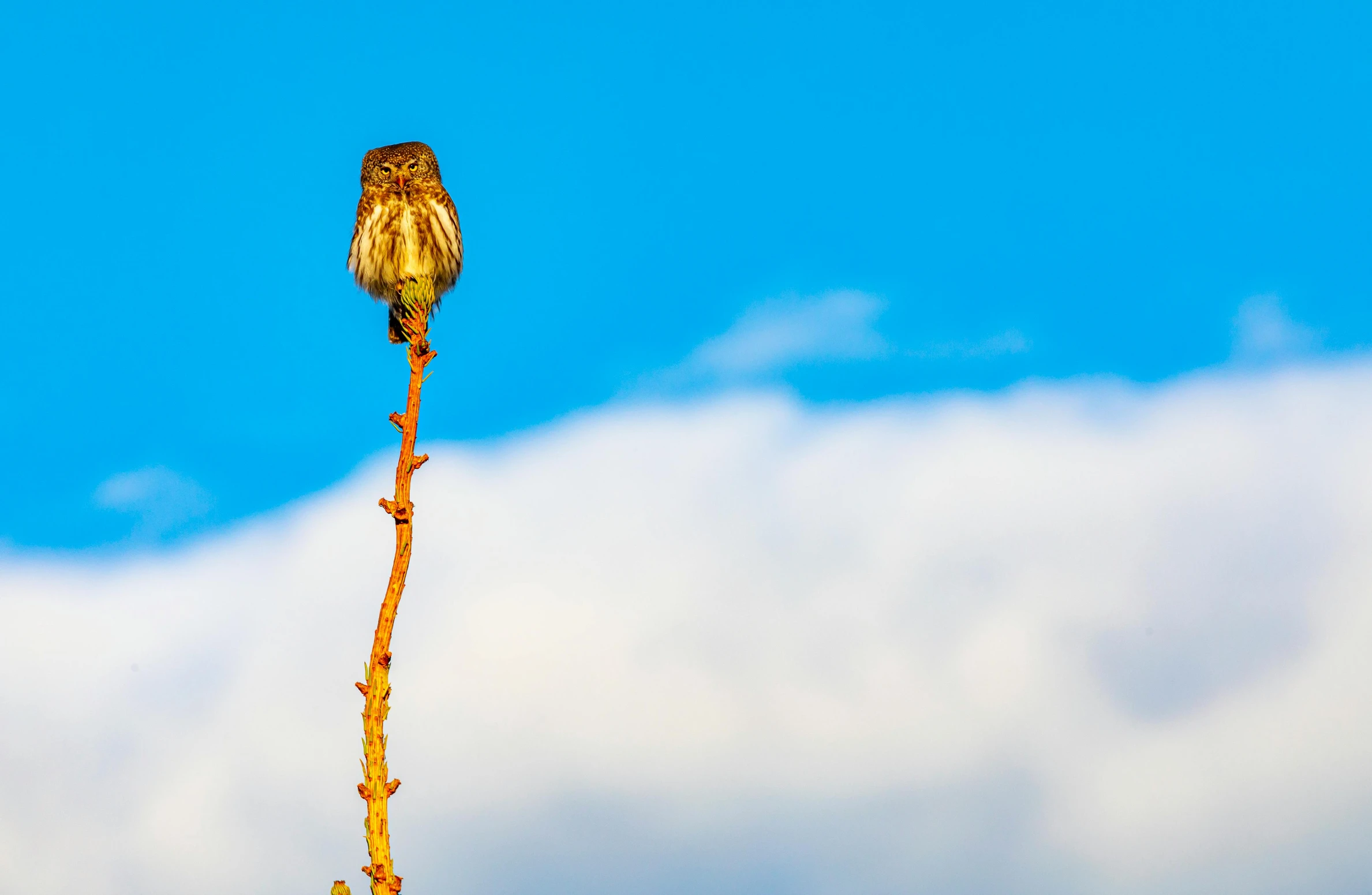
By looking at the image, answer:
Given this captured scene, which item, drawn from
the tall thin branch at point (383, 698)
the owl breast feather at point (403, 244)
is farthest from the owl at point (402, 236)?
the tall thin branch at point (383, 698)

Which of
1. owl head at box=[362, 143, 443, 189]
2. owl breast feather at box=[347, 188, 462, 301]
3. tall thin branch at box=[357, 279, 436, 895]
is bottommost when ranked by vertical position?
tall thin branch at box=[357, 279, 436, 895]

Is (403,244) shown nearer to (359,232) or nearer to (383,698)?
(359,232)

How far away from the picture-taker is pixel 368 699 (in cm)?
564

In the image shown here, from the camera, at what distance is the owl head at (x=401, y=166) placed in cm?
1734

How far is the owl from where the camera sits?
16.3 m

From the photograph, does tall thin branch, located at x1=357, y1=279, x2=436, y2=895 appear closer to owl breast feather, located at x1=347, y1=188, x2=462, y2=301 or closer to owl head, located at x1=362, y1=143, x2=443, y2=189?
owl breast feather, located at x1=347, y1=188, x2=462, y2=301

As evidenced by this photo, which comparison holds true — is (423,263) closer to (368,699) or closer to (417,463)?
(417,463)

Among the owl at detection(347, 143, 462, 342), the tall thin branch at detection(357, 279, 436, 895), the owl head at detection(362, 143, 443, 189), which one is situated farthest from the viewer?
the owl head at detection(362, 143, 443, 189)

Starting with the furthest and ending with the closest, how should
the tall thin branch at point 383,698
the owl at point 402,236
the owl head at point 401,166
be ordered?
the owl head at point 401,166, the owl at point 402,236, the tall thin branch at point 383,698

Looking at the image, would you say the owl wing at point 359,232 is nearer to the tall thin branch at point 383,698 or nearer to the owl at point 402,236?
the owl at point 402,236

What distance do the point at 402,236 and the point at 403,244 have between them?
0.55 feet

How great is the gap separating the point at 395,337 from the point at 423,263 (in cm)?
109

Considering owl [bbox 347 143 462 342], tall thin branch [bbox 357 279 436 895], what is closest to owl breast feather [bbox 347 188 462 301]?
owl [bbox 347 143 462 342]

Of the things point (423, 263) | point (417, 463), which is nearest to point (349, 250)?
point (423, 263)
